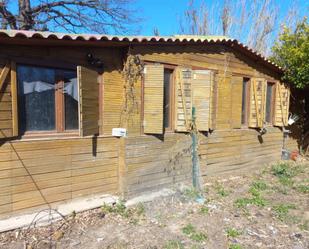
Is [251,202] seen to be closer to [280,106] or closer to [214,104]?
[214,104]

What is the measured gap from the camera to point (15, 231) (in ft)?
12.8

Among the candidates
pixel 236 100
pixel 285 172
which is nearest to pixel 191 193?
pixel 236 100

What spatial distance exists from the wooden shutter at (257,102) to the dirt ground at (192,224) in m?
2.19

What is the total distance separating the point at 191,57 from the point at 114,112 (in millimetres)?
2171

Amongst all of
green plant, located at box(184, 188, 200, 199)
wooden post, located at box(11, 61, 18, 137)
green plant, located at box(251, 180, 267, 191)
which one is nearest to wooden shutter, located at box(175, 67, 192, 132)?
green plant, located at box(184, 188, 200, 199)

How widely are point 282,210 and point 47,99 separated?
14.6 ft

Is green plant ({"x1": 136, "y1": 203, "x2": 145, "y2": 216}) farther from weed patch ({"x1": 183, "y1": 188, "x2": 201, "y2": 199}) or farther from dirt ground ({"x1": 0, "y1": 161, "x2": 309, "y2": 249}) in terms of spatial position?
weed patch ({"x1": 183, "y1": 188, "x2": 201, "y2": 199})

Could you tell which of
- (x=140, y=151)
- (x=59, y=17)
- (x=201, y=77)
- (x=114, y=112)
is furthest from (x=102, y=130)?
(x=59, y=17)

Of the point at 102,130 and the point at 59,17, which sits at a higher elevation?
the point at 59,17

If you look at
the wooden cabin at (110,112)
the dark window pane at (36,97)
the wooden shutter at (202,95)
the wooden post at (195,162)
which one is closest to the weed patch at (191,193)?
the wooden post at (195,162)

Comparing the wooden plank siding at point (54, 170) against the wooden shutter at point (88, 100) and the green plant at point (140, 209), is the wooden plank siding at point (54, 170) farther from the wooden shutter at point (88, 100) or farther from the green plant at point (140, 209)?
the green plant at point (140, 209)

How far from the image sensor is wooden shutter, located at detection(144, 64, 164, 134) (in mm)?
5367

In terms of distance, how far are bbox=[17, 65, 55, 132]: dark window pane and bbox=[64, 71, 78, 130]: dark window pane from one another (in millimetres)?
211

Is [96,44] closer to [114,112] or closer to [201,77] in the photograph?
[114,112]
